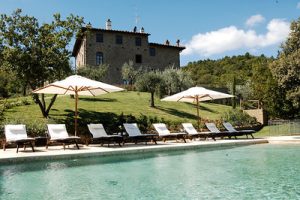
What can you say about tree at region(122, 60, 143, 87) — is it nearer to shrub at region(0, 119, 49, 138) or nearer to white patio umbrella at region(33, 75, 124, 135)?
white patio umbrella at region(33, 75, 124, 135)

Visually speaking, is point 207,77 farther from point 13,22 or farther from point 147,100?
point 13,22

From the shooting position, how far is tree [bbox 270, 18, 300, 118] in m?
22.1

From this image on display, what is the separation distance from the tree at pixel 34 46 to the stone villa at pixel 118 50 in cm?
2209

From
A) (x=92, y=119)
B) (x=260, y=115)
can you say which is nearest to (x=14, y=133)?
(x=92, y=119)

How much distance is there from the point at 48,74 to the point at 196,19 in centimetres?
859

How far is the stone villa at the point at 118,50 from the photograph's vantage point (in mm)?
42062

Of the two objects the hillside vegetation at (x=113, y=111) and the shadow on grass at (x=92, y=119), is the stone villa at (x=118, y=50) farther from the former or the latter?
the shadow on grass at (x=92, y=119)

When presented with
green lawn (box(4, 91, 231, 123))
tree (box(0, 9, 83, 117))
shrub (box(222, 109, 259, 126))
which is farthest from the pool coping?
tree (box(0, 9, 83, 117))

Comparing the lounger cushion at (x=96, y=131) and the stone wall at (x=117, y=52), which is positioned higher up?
the stone wall at (x=117, y=52)

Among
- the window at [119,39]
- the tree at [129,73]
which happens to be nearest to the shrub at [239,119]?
the tree at [129,73]

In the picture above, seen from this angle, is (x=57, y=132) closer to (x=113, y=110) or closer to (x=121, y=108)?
(x=113, y=110)

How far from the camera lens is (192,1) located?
1831 centimetres

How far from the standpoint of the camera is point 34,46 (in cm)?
1819

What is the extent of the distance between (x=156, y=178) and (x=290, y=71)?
17124 millimetres
